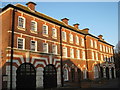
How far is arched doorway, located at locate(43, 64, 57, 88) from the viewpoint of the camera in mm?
22500

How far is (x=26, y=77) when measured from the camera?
1975cm

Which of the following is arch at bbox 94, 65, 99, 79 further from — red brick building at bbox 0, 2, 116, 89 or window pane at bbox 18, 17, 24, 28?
window pane at bbox 18, 17, 24, 28

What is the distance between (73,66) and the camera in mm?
28609

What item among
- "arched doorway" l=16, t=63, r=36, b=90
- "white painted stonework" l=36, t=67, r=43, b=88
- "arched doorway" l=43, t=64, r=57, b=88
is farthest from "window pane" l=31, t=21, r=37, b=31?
"arched doorway" l=43, t=64, r=57, b=88

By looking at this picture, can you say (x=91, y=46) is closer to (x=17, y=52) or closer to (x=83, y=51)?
(x=83, y=51)

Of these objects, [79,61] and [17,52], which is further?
[79,61]

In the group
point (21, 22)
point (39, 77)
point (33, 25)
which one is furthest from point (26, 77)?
point (33, 25)

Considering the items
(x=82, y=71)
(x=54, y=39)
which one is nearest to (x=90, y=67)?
(x=82, y=71)

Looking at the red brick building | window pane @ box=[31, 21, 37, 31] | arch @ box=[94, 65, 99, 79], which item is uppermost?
window pane @ box=[31, 21, 37, 31]

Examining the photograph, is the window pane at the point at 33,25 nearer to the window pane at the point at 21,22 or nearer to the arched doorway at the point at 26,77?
the window pane at the point at 21,22

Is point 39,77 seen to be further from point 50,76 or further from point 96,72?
point 96,72

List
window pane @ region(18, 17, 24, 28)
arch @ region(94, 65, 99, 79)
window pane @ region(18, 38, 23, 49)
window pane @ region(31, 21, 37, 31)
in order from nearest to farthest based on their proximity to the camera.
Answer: window pane @ region(18, 38, 23, 49)
window pane @ region(18, 17, 24, 28)
window pane @ region(31, 21, 37, 31)
arch @ region(94, 65, 99, 79)

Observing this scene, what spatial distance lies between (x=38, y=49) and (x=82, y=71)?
1305 centimetres

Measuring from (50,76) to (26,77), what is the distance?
4.85 m
